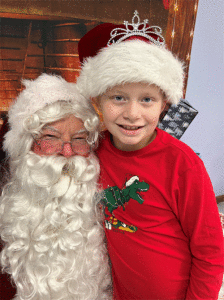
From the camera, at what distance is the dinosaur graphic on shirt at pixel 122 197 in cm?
94

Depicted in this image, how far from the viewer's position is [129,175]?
0.97 meters

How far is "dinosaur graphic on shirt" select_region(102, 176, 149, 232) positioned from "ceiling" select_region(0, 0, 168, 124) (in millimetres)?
973

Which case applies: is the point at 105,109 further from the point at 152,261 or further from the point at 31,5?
the point at 31,5

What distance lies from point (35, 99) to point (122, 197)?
587 mm

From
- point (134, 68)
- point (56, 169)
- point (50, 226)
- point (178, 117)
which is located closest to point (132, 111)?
point (134, 68)

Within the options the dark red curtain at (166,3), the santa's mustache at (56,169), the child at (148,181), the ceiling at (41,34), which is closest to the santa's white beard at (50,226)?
the santa's mustache at (56,169)

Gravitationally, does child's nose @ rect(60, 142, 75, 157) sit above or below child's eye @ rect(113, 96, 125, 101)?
below

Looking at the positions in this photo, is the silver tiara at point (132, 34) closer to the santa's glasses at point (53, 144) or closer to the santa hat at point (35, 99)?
the santa hat at point (35, 99)

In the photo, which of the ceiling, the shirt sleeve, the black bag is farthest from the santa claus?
the black bag

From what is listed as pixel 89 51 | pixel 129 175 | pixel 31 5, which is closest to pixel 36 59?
pixel 31 5

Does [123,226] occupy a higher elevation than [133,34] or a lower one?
lower

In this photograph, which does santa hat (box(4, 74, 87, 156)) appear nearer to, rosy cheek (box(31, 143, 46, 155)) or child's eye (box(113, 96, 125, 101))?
rosy cheek (box(31, 143, 46, 155))

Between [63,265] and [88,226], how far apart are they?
20 centimetres

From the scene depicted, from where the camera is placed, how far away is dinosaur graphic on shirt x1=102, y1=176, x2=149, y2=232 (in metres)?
0.94
